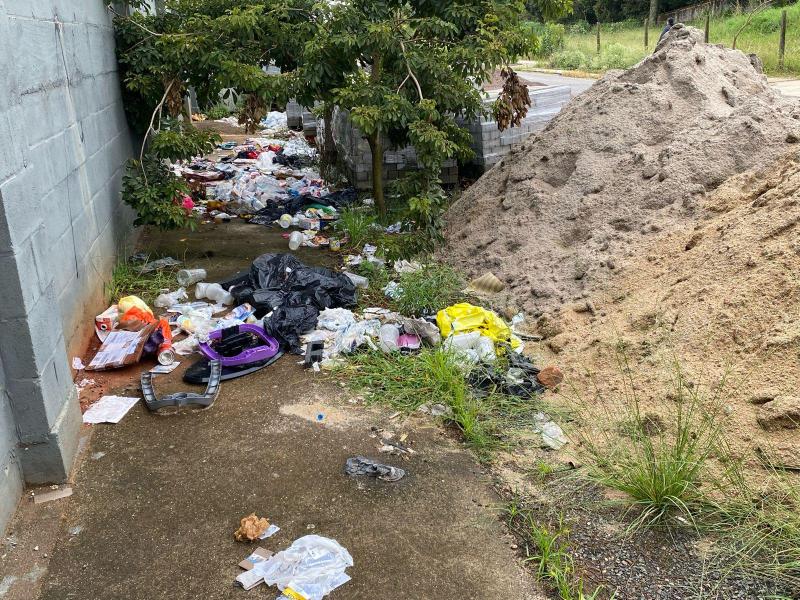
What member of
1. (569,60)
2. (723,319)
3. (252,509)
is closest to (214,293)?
(252,509)

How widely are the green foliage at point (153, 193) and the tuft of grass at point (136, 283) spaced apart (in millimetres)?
525

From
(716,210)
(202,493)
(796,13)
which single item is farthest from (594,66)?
(202,493)

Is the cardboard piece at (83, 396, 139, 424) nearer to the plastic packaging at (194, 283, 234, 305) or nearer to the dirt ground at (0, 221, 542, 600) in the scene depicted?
the dirt ground at (0, 221, 542, 600)

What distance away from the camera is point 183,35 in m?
7.21

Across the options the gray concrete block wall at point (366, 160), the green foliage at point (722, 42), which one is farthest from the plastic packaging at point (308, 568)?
the green foliage at point (722, 42)

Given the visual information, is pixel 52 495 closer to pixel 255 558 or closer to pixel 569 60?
pixel 255 558

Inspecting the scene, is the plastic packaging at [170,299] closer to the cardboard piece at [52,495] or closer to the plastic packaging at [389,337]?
the plastic packaging at [389,337]

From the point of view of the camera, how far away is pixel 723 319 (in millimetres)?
4262

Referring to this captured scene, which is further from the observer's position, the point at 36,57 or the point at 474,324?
the point at 474,324

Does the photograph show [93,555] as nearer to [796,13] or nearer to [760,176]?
[760,176]

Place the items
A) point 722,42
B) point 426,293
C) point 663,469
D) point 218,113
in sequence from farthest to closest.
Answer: point 722,42
point 218,113
point 426,293
point 663,469

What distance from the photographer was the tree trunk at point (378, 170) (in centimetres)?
809

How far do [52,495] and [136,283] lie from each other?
308 cm

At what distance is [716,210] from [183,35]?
537 cm
